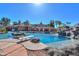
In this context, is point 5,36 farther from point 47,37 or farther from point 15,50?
point 47,37

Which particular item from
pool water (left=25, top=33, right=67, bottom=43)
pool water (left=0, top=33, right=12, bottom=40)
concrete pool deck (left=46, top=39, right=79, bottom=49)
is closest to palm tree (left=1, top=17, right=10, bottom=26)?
pool water (left=0, top=33, right=12, bottom=40)

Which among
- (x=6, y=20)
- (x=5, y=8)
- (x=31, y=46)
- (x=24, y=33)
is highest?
(x=5, y=8)

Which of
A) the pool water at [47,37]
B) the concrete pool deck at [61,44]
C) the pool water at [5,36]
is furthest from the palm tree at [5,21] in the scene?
the concrete pool deck at [61,44]

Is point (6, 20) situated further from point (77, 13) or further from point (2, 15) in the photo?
point (77, 13)

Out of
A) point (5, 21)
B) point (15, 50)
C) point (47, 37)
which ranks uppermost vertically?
point (5, 21)

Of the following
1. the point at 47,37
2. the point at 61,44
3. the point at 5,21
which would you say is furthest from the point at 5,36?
the point at 61,44

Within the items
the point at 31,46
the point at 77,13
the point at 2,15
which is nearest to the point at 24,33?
the point at 31,46

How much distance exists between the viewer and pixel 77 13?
1765 mm

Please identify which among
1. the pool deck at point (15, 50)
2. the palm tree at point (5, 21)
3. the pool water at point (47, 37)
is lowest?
the pool deck at point (15, 50)

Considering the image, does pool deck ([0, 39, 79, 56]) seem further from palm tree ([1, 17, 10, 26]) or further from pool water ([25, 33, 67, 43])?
palm tree ([1, 17, 10, 26])

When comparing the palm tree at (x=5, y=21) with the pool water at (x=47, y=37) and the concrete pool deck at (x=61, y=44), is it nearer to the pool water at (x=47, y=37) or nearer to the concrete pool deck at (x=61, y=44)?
the pool water at (x=47, y=37)

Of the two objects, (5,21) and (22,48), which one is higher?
(5,21)

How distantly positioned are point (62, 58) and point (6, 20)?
0.59 meters

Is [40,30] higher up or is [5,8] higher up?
[5,8]
